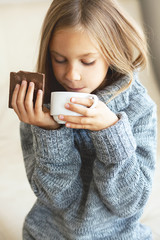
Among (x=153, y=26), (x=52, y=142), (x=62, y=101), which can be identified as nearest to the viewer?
(x=62, y=101)

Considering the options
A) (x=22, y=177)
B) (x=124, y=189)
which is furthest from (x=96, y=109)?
(x=22, y=177)

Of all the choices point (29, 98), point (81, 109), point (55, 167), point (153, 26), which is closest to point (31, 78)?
point (29, 98)

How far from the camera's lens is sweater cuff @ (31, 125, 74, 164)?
2.76 ft

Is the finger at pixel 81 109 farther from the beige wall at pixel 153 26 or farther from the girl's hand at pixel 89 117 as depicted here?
the beige wall at pixel 153 26

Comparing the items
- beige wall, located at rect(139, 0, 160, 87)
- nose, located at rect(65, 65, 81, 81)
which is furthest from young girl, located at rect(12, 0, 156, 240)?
beige wall, located at rect(139, 0, 160, 87)

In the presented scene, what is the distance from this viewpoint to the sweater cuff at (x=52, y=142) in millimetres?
842

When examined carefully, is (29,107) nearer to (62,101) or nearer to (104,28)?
(62,101)

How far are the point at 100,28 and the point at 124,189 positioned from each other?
0.41 metres

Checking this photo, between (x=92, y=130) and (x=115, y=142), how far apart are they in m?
0.06

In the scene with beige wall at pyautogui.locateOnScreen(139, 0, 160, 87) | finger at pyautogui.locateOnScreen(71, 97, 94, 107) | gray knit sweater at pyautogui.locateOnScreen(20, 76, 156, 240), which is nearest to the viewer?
finger at pyautogui.locateOnScreen(71, 97, 94, 107)

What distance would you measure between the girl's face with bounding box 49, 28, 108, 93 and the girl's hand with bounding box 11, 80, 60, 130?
100 mm

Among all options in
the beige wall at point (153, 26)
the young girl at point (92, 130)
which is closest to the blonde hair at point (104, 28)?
the young girl at point (92, 130)

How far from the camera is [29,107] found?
31.6 inches

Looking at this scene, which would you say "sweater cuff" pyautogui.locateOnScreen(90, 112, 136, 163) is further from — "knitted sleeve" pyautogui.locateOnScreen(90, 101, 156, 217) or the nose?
the nose
